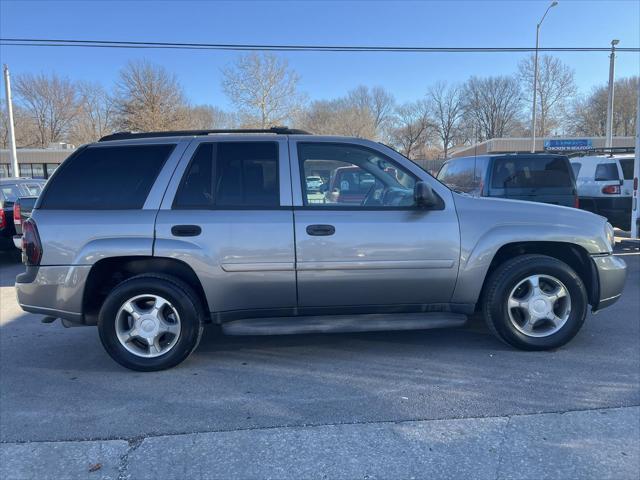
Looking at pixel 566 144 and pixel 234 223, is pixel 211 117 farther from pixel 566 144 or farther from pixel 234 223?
pixel 234 223

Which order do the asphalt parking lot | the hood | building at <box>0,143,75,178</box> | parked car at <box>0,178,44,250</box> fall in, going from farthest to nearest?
1. building at <box>0,143,75,178</box>
2. parked car at <box>0,178,44,250</box>
3. the hood
4. the asphalt parking lot

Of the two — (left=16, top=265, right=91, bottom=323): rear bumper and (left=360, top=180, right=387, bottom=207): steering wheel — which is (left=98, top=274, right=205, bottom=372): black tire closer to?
(left=16, top=265, right=91, bottom=323): rear bumper

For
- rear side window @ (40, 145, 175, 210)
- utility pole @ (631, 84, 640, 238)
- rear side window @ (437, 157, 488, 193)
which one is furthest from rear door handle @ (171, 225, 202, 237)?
utility pole @ (631, 84, 640, 238)

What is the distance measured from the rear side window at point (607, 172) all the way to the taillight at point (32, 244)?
11.4 meters

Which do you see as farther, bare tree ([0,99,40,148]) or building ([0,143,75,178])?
bare tree ([0,99,40,148])

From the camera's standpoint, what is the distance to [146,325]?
12.6 feet

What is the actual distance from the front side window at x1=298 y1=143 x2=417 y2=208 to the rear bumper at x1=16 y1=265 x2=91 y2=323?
6.35 feet

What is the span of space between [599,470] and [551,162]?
6292 mm

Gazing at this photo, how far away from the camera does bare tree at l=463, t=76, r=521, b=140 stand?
269 ft

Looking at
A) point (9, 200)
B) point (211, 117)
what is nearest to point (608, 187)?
point (9, 200)

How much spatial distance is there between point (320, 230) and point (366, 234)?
0.37 meters

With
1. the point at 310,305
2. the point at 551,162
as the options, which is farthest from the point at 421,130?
the point at 310,305

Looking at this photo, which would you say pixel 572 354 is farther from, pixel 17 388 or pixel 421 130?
pixel 421 130

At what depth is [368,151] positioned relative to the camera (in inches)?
160
